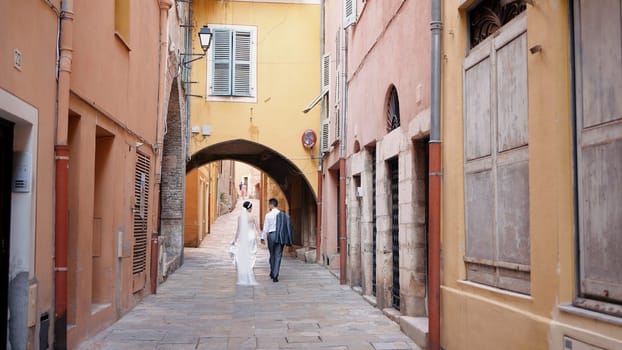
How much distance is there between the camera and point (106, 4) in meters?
7.61

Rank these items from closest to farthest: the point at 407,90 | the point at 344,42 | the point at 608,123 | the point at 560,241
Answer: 1. the point at 608,123
2. the point at 560,241
3. the point at 407,90
4. the point at 344,42

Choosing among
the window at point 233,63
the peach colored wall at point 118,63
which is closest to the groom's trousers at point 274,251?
the peach colored wall at point 118,63

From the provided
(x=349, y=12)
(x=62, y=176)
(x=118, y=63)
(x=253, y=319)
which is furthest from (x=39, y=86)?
(x=349, y=12)

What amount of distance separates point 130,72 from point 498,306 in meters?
5.77

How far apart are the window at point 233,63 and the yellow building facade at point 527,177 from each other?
11089 mm

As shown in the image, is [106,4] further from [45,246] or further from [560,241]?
[560,241]

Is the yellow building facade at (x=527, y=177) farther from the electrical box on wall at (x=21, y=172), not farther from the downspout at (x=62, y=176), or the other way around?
the electrical box on wall at (x=21, y=172)

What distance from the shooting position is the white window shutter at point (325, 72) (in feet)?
54.1

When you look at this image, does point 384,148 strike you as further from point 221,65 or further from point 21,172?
point 221,65

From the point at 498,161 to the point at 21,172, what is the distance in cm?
365

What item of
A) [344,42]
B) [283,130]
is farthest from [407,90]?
[283,130]

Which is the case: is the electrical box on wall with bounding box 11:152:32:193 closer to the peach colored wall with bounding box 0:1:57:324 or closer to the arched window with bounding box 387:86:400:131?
the peach colored wall with bounding box 0:1:57:324

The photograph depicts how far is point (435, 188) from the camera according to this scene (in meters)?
6.50

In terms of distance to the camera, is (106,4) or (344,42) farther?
(344,42)
